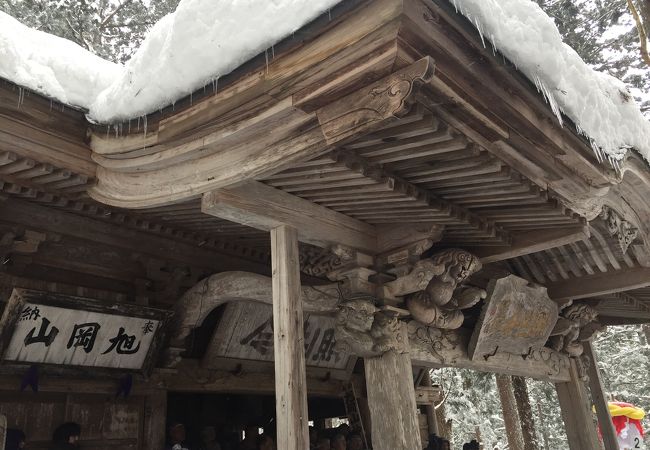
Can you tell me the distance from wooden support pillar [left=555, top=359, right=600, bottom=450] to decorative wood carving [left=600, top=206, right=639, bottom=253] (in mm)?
3270

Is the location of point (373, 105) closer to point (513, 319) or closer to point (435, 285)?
point (435, 285)

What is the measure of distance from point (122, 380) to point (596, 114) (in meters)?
5.16

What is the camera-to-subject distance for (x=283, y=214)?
4.01 metres

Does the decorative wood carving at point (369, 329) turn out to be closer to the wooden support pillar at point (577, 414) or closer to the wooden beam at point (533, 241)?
the wooden beam at point (533, 241)

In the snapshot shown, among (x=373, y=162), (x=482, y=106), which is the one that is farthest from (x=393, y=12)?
(x=373, y=162)

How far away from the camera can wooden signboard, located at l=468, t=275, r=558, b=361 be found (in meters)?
5.98

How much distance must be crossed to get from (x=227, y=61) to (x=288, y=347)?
1.95 m

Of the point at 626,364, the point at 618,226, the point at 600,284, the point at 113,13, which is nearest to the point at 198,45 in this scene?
the point at 618,226

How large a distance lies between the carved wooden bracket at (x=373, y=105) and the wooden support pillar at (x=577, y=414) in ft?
20.9

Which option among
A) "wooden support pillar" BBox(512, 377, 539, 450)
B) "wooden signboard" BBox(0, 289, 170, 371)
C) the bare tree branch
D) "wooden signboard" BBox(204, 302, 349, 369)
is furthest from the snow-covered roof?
"wooden support pillar" BBox(512, 377, 539, 450)

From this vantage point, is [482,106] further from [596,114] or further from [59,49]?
[59,49]

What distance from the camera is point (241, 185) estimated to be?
3660mm

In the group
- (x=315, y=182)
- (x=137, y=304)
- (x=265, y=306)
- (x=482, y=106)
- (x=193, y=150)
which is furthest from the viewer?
(x=265, y=306)

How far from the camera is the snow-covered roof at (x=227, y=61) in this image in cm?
279
